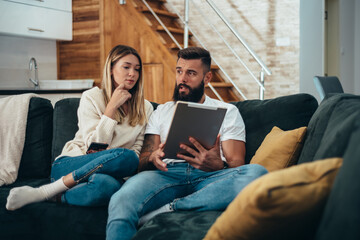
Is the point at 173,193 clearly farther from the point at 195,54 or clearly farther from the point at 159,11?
the point at 159,11

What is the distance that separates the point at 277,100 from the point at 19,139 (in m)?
1.50

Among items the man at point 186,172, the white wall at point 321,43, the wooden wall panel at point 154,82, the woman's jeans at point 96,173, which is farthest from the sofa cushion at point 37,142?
the white wall at point 321,43

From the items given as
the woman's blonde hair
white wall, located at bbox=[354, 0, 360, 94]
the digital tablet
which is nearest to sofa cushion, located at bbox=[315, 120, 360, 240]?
the digital tablet

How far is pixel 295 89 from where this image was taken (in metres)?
5.44

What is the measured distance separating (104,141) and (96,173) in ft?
1.04

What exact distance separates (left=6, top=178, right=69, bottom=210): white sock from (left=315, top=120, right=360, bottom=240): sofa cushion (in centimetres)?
145

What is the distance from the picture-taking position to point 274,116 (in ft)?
7.30

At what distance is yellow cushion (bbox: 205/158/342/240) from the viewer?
0.83 m

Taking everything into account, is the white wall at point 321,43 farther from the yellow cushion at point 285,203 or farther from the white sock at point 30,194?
the yellow cushion at point 285,203

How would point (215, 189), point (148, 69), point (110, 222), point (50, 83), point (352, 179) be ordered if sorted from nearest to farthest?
point (352, 179), point (110, 222), point (215, 189), point (50, 83), point (148, 69)

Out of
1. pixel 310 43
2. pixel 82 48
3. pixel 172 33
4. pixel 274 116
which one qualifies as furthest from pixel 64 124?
pixel 310 43

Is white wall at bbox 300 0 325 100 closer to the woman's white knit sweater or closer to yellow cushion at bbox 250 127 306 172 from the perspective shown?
the woman's white knit sweater

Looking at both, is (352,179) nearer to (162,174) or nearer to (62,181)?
(162,174)

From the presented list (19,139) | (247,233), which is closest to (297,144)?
(247,233)
